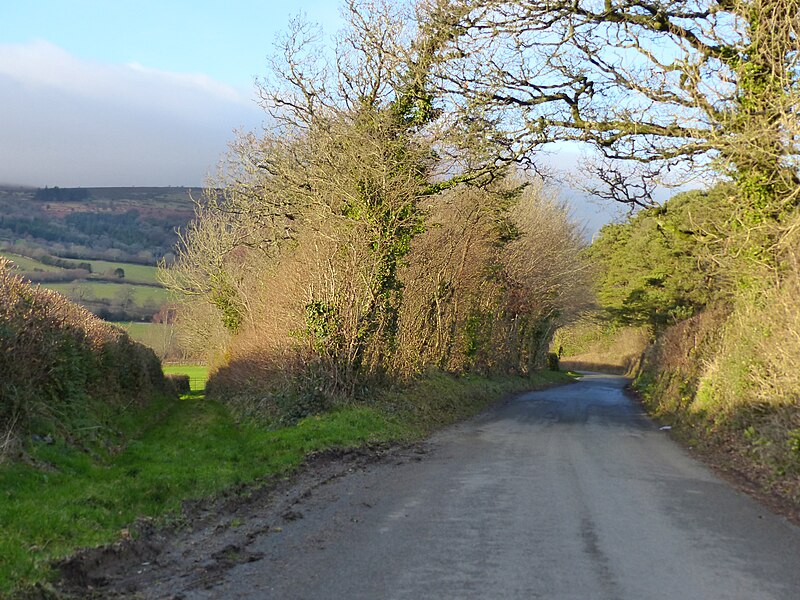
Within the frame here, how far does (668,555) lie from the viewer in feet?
22.5

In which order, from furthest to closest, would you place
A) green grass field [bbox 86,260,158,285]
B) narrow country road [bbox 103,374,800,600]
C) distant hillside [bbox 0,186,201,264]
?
distant hillside [bbox 0,186,201,264] → green grass field [bbox 86,260,158,285] → narrow country road [bbox 103,374,800,600]

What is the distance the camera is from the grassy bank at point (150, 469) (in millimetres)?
6938

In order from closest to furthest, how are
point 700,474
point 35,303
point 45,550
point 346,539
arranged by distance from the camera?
point 45,550, point 346,539, point 700,474, point 35,303

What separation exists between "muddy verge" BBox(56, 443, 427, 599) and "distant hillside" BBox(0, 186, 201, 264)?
49.3 m

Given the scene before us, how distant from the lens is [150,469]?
37.0ft

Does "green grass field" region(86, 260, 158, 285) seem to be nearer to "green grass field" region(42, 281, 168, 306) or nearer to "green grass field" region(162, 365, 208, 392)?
"green grass field" region(42, 281, 168, 306)

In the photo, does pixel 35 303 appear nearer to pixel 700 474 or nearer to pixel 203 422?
pixel 203 422

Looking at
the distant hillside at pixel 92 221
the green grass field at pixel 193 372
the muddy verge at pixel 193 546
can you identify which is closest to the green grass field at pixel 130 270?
the distant hillside at pixel 92 221

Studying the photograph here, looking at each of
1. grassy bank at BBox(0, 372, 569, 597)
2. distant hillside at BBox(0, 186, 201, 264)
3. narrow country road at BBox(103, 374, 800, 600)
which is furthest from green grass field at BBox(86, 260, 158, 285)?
narrow country road at BBox(103, 374, 800, 600)

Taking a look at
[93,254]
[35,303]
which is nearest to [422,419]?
[35,303]

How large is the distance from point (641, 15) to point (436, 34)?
4.48 m

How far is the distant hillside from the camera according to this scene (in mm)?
64312

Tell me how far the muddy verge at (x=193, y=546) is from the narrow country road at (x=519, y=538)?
0.11 metres

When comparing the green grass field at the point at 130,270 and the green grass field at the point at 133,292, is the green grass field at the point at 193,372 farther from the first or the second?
the green grass field at the point at 130,270
